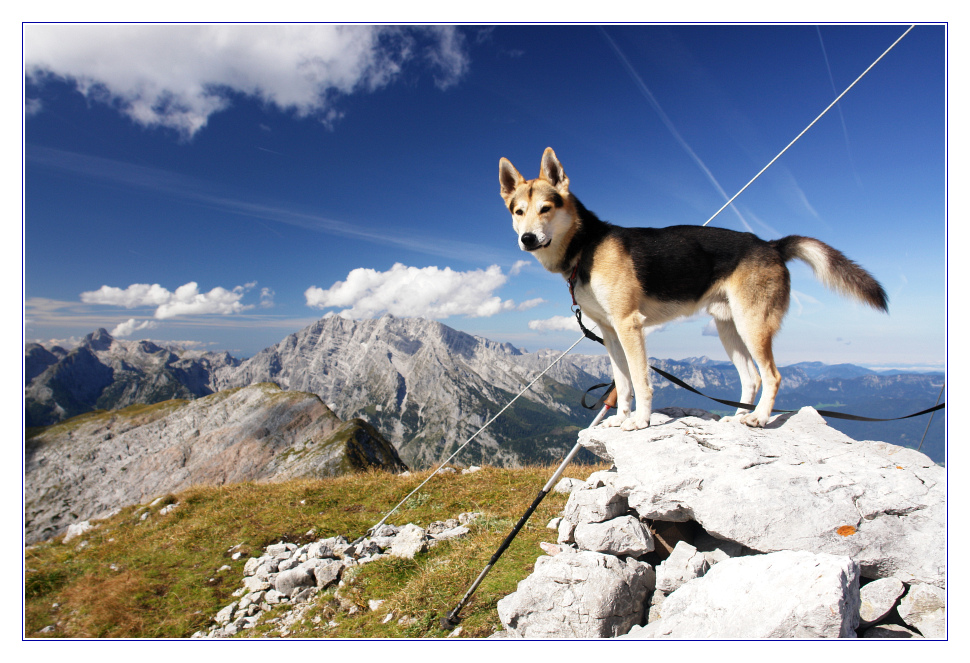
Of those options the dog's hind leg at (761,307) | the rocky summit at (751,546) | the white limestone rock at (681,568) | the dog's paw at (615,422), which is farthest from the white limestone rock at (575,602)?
the dog's hind leg at (761,307)

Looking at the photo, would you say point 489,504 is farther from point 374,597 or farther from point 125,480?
point 125,480

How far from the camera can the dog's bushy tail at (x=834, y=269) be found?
5.45m

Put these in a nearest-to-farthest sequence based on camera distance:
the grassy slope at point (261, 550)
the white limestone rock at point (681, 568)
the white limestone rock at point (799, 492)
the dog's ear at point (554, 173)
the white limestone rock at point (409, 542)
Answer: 1. the white limestone rock at point (799, 492)
2. the white limestone rock at point (681, 568)
3. the dog's ear at point (554, 173)
4. the grassy slope at point (261, 550)
5. the white limestone rock at point (409, 542)

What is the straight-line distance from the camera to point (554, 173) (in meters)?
5.43

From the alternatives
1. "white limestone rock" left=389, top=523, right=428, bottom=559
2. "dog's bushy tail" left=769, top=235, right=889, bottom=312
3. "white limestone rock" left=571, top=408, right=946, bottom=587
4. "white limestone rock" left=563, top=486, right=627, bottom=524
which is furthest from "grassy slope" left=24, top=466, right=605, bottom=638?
"dog's bushy tail" left=769, top=235, right=889, bottom=312

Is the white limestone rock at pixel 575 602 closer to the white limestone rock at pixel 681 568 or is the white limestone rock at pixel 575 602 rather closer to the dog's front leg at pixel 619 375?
the white limestone rock at pixel 681 568

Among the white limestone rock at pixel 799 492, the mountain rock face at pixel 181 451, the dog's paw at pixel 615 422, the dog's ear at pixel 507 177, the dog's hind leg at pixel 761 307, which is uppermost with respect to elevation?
the dog's ear at pixel 507 177

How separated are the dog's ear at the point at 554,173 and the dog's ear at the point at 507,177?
303 millimetres

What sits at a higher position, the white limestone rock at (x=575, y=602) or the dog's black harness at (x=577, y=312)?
the dog's black harness at (x=577, y=312)

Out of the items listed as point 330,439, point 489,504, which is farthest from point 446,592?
point 330,439

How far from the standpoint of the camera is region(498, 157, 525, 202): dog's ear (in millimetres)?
5345

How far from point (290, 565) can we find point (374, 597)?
212cm

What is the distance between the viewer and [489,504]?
32.1ft

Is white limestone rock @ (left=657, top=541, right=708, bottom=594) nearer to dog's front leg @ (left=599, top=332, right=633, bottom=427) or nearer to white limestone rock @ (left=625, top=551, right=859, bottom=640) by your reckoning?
white limestone rock @ (left=625, top=551, right=859, bottom=640)
